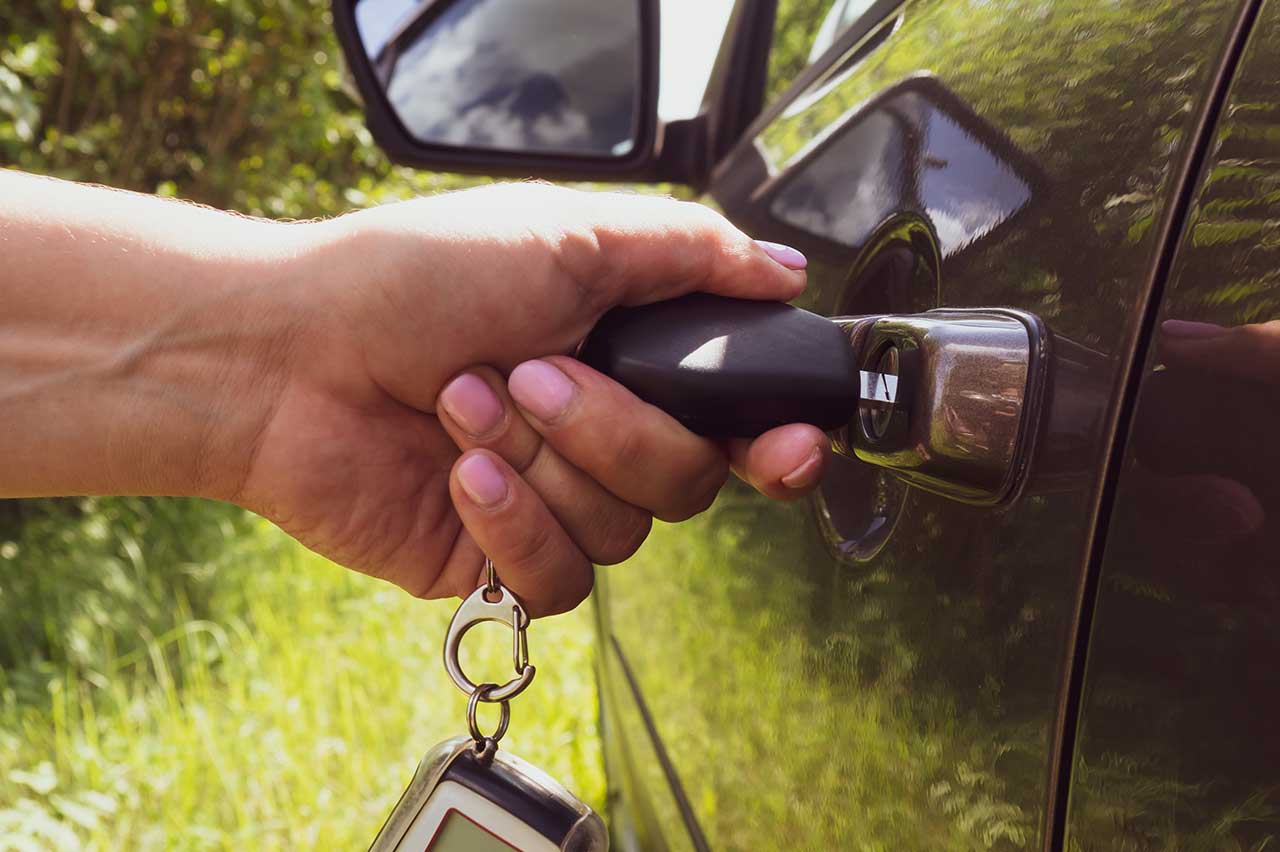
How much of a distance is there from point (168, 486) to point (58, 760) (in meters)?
2.20

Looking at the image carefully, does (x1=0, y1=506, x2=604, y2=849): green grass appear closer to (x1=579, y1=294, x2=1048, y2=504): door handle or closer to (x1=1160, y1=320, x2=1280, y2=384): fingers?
(x1=579, y1=294, x2=1048, y2=504): door handle

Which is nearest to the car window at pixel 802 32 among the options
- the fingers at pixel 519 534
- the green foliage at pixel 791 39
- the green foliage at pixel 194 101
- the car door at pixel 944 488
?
the green foliage at pixel 791 39

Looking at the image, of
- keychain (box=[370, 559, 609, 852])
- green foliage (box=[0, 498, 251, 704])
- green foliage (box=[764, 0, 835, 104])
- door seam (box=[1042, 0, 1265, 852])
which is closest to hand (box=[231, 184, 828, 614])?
keychain (box=[370, 559, 609, 852])

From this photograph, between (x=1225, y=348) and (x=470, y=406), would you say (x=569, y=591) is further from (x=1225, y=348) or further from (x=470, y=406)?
(x=1225, y=348)

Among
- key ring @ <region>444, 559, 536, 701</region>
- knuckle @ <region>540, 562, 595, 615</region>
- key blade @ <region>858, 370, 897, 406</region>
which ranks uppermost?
key blade @ <region>858, 370, 897, 406</region>

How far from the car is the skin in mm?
184

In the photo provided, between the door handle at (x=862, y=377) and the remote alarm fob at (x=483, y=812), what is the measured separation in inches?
13.8

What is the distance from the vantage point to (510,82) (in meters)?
2.03

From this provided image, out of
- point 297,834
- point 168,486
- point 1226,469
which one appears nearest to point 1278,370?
point 1226,469

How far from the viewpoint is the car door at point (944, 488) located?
71 centimetres

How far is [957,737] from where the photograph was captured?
82 centimetres

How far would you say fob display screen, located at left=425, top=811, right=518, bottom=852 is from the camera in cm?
100

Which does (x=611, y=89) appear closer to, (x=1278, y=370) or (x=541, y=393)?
(x=541, y=393)

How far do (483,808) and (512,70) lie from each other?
1403 millimetres
